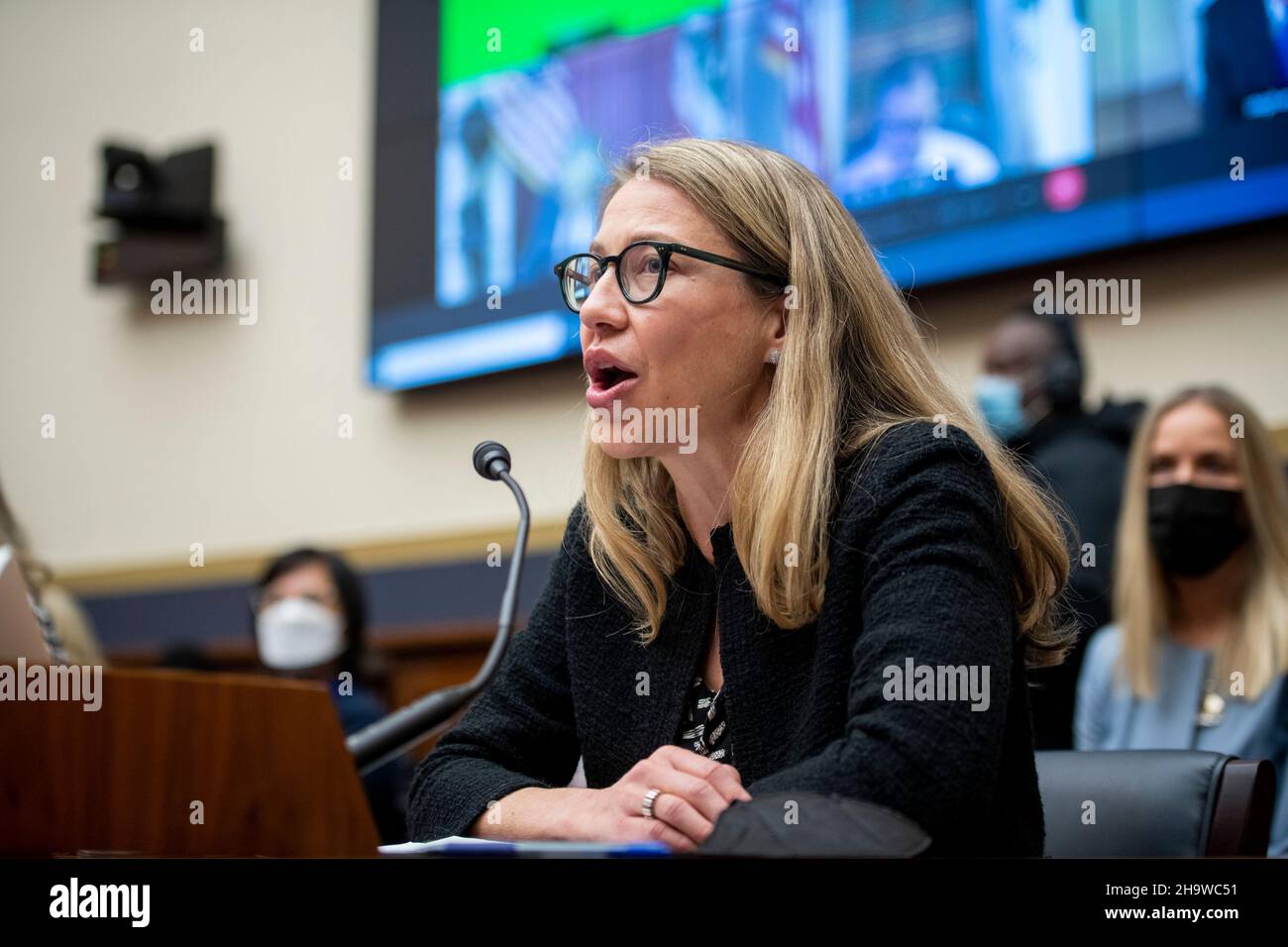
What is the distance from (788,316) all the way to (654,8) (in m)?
2.78

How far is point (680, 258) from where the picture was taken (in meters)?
1.49

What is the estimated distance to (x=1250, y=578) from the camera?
8.09ft

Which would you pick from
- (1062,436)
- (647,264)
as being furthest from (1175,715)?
(647,264)

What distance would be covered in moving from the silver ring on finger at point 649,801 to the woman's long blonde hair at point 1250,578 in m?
1.53

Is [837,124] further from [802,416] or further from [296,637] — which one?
[802,416]

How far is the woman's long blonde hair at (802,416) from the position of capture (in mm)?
1356

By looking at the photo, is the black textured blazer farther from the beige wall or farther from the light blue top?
the beige wall

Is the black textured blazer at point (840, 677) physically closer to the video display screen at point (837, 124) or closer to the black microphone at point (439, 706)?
the black microphone at point (439, 706)

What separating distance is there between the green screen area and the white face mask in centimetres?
197

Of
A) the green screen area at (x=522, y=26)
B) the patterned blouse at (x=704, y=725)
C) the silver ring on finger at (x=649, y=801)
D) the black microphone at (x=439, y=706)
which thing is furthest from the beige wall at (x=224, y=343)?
the silver ring on finger at (x=649, y=801)

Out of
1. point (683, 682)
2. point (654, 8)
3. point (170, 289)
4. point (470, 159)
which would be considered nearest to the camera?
point (683, 682)

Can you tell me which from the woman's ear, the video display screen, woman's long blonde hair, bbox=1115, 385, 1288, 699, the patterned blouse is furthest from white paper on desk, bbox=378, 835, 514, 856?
woman's long blonde hair, bbox=1115, 385, 1288, 699
